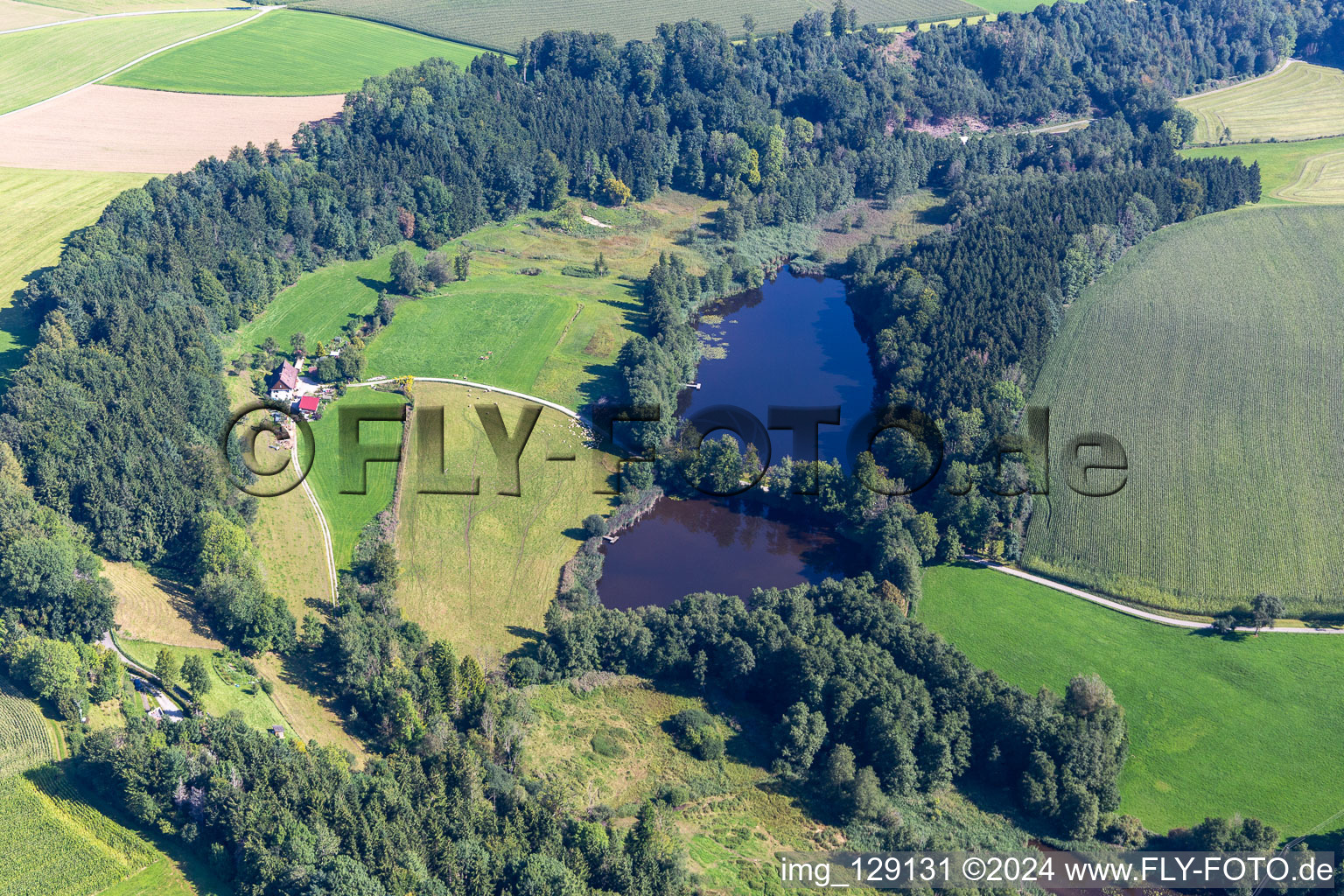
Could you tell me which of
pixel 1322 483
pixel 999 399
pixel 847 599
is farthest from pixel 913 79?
pixel 847 599

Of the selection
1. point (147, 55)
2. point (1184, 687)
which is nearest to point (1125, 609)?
point (1184, 687)

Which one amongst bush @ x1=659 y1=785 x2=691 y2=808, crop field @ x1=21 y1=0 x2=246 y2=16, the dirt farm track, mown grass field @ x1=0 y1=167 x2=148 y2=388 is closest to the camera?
bush @ x1=659 y1=785 x2=691 y2=808

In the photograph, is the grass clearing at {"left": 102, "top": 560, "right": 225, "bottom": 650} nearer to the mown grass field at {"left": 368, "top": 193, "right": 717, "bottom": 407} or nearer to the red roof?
the red roof

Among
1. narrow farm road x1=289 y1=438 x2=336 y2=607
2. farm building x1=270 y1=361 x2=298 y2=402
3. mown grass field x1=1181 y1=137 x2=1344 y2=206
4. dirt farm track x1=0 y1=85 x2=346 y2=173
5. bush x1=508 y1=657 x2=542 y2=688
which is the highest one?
dirt farm track x1=0 y1=85 x2=346 y2=173

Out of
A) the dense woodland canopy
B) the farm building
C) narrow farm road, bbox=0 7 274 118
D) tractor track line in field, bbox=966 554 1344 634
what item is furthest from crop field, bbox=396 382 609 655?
narrow farm road, bbox=0 7 274 118

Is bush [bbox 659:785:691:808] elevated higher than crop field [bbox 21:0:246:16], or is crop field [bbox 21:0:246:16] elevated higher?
crop field [bbox 21:0:246:16]

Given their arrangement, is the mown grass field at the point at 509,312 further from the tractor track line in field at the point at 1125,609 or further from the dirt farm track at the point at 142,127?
the tractor track line in field at the point at 1125,609

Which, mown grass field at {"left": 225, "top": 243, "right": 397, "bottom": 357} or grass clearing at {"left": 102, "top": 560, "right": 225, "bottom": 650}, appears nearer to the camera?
grass clearing at {"left": 102, "top": 560, "right": 225, "bottom": 650}
